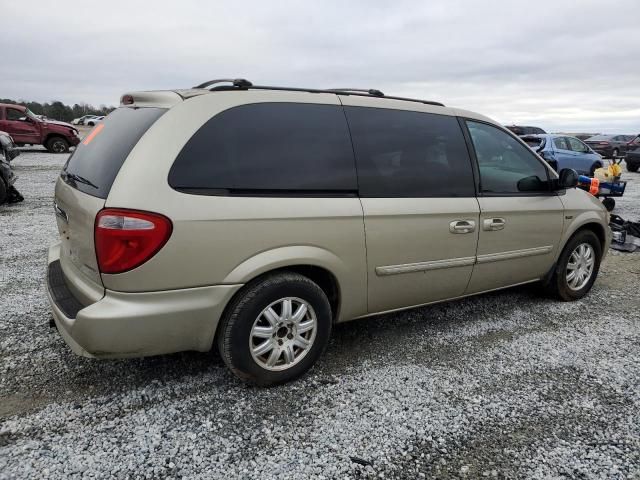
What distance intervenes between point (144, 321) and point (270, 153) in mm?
1119

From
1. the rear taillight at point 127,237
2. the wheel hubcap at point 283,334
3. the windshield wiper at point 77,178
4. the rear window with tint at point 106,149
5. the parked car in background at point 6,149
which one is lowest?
the wheel hubcap at point 283,334

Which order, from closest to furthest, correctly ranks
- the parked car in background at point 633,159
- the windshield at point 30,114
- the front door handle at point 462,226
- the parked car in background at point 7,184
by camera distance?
the front door handle at point 462,226
the parked car in background at point 7,184
the windshield at point 30,114
the parked car in background at point 633,159

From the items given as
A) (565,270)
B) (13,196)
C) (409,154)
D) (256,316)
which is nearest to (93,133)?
(256,316)

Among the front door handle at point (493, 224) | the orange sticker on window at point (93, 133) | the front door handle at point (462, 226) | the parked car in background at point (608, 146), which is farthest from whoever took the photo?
the parked car in background at point (608, 146)

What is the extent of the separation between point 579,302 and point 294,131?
3.35 metres

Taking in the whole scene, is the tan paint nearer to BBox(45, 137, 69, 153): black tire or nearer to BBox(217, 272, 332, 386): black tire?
BBox(217, 272, 332, 386): black tire

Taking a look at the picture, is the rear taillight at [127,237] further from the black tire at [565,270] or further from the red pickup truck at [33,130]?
the red pickup truck at [33,130]

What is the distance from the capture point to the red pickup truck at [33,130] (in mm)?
17516

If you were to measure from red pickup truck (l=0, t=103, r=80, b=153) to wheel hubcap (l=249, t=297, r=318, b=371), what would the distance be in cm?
1875

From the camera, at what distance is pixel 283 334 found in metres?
2.84

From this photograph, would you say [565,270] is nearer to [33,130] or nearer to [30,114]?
[30,114]

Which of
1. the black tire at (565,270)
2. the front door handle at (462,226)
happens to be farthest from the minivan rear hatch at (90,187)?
the black tire at (565,270)

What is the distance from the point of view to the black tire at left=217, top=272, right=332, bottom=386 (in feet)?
8.60

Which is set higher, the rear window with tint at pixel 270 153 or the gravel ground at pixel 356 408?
the rear window with tint at pixel 270 153
